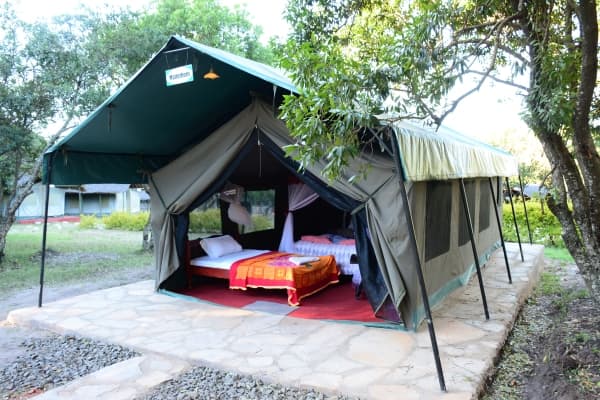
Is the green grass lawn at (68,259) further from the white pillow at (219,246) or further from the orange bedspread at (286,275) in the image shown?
the orange bedspread at (286,275)

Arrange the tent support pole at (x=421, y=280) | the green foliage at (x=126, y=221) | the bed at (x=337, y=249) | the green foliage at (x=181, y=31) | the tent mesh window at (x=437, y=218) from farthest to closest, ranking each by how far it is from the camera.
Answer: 1. the green foliage at (x=126, y=221)
2. the green foliage at (x=181, y=31)
3. the bed at (x=337, y=249)
4. the tent mesh window at (x=437, y=218)
5. the tent support pole at (x=421, y=280)

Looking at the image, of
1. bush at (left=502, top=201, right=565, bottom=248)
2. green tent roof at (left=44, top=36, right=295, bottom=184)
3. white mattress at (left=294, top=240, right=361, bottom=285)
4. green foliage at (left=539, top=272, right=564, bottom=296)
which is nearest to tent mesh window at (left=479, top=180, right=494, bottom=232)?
green foliage at (left=539, top=272, right=564, bottom=296)

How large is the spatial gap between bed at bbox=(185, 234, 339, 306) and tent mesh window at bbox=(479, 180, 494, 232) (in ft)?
10.5

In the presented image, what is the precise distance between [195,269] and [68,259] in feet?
16.7

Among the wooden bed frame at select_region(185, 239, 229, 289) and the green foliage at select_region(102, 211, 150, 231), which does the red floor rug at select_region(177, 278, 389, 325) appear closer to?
the wooden bed frame at select_region(185, 239, 229, 289)

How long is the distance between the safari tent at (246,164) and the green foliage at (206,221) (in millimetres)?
212

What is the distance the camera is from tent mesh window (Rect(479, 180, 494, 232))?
7701 mm

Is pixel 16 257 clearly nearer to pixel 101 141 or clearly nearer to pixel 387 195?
pixel 101 141

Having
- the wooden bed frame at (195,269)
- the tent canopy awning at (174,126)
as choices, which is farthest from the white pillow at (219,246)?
the tent canopy awning at (174,126)

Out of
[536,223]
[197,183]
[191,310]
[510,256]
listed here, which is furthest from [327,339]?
[536,223]

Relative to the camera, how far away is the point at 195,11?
11.1 meters

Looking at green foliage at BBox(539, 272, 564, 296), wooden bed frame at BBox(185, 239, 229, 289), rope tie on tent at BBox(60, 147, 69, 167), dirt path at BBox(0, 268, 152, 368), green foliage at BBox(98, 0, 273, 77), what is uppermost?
green foliage at BBox(98, 0, 273, 77)

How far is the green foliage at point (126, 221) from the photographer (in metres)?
16.9

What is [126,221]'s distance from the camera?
56.9 ft
